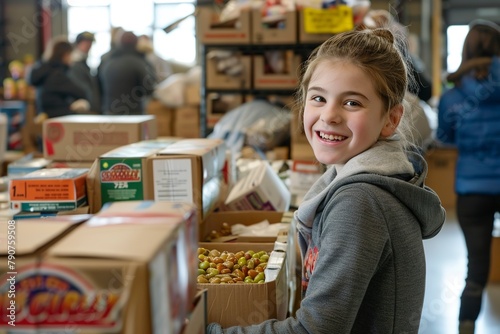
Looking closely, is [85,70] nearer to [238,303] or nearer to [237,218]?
[237,218]

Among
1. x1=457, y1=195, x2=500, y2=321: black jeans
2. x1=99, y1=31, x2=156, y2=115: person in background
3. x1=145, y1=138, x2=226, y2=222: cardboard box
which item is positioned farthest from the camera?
x1=99, y1=31, x2=156, y2=115: person in background

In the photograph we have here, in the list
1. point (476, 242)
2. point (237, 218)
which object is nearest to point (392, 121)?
point (237, 218)

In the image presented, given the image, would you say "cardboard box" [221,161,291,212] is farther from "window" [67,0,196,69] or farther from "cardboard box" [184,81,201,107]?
"window" [67,0,196,69]

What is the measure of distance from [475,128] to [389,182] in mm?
2629

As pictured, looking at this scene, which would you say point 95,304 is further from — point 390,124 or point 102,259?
point 390,124

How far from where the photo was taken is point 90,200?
203 centimetres

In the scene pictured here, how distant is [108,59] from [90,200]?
5685mm

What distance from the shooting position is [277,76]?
5086 mm

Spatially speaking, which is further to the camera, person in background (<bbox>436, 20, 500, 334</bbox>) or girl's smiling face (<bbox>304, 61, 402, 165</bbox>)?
→ person in background (<bbox>436, 20, 500, 334</bbox>)

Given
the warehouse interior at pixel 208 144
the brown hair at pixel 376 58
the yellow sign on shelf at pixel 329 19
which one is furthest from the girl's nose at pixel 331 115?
the yellow sign on shelf at pixel 329 19

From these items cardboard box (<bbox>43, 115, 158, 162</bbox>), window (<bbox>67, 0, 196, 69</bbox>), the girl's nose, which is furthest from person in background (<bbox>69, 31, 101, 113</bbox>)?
the girl's nose

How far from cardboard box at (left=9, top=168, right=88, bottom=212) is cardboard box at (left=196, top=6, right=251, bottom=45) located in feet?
10.5

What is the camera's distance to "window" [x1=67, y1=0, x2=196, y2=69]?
1252 centimetres

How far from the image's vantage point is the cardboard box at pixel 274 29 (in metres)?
4.89
